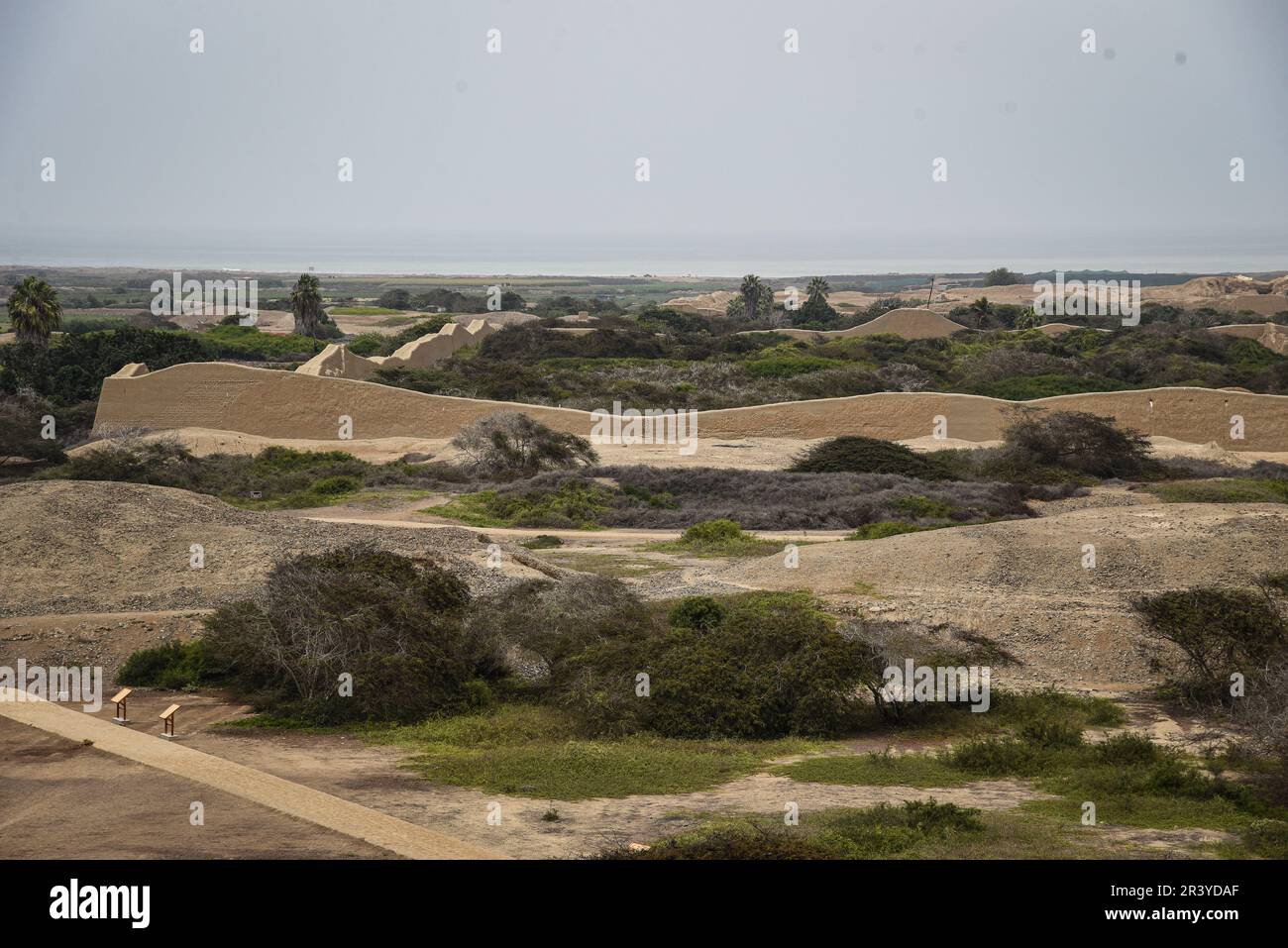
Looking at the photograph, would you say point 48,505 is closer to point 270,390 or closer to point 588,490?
point 588,490

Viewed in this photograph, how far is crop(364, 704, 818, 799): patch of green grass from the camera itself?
11.0 m

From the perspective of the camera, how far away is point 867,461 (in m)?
30.9

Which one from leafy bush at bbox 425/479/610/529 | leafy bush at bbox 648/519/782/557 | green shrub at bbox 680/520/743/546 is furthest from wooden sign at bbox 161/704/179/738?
leafy bush at bbox 425/479/610/529

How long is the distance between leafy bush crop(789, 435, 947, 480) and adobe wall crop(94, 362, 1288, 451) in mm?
2628

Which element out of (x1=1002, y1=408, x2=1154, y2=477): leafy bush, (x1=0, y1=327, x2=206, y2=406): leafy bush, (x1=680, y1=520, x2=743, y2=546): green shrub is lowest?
(x1=680, y1=520, x2=743, y2=546): green shrub

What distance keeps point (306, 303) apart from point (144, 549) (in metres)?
46.7

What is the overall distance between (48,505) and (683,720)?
10.3 metres

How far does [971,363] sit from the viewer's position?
48.8 meters

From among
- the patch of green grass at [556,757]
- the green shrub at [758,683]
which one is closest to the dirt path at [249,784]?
the patch of green grass at [556,757]

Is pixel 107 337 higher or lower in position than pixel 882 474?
higher

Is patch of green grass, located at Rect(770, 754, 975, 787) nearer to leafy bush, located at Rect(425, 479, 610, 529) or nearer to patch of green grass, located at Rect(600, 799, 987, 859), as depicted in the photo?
patch of green grass, located at Rect(600, 799, 987, 859)

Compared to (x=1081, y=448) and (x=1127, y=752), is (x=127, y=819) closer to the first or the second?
(x=1127, y=752)

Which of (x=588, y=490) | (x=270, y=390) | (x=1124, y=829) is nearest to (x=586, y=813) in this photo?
(x=1124, y=829)
